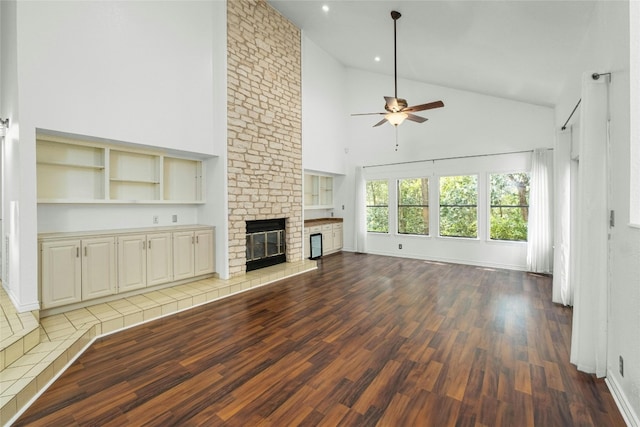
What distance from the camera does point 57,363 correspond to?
230cm

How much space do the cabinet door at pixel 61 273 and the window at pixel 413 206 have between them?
6.43 meters

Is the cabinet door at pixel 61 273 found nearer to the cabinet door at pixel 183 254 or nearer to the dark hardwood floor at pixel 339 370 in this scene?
the dark hardwood floor at pixel 339 370

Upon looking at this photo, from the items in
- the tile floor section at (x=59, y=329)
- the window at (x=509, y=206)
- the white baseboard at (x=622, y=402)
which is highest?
the window at (x=509, y=206)

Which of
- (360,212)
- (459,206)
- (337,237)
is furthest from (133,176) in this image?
(459,206)

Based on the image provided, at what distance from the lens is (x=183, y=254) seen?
430 centimetres

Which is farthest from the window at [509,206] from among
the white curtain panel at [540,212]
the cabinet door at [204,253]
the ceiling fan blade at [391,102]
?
the cabinet door at [204,253]

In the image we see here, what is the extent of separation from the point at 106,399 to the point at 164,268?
2283 millimetres

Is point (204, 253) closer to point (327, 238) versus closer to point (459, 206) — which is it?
point (327, 238)

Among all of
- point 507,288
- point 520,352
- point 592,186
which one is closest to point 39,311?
point 520,352

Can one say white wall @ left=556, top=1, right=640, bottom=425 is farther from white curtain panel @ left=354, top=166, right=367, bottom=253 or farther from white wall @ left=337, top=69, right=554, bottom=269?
white curtain panel @ left=354, top=166, right=367, bottom=253

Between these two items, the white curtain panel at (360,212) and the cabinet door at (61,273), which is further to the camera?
the white curtain panel at (360,212)

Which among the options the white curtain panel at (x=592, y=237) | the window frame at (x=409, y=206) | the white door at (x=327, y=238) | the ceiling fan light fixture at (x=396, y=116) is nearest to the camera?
the white curtain panel at (x=592, y=237)

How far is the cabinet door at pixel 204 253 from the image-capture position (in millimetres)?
4493

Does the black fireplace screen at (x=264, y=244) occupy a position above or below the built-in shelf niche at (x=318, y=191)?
below
